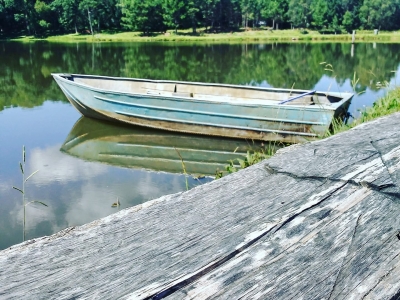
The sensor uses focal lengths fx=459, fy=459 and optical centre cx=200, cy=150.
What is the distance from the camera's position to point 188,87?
12.8 m

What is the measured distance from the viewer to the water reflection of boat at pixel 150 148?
360 inches

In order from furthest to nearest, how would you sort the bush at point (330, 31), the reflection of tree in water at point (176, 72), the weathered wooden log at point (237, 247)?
the bush at point (330, 31) → the reflection of tree in water at point (176, 72) → the weathered wooden log at point (237, 247)

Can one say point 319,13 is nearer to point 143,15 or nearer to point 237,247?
point 143,15

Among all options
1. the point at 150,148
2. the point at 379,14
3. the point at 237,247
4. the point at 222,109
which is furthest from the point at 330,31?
the point at 237,247

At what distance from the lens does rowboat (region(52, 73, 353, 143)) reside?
952 centimetres

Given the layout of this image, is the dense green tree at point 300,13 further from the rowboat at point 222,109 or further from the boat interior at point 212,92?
the rowboat at point 222,109

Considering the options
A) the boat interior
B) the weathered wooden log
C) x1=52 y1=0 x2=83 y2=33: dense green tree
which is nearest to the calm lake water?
the boat interior

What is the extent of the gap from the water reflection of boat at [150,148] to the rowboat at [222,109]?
0.78 ft

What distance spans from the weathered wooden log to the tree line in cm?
A: 6937

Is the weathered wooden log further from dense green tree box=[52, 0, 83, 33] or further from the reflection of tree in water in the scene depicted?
dense green tree box=[52, 0, 83, 33]

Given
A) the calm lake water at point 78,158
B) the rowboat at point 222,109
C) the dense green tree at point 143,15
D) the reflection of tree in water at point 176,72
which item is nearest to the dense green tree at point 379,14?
the dense green tree at point 143,15

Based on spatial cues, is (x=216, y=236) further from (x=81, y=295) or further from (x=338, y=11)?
(x=338, y=11)

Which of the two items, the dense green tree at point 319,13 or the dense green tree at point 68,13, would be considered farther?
the dense green tree at point 319,13

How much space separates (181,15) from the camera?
69.4 metres
